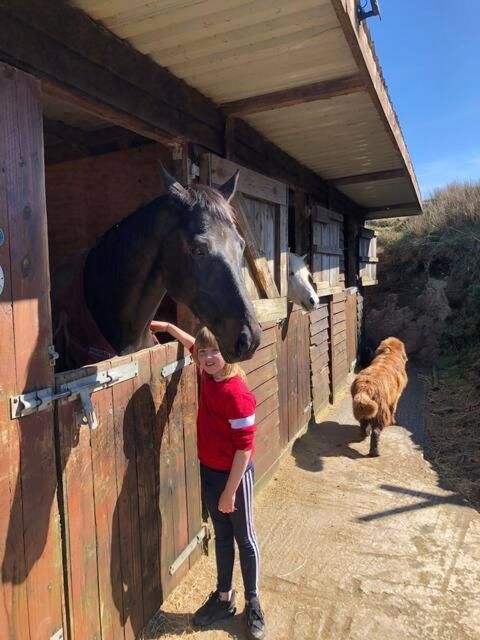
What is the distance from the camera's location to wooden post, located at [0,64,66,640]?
1.54 m

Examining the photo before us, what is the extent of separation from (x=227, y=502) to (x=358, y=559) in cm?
147

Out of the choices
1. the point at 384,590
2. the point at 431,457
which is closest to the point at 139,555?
the point at 384,590

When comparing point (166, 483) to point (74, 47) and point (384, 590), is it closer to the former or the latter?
point (384, 590)

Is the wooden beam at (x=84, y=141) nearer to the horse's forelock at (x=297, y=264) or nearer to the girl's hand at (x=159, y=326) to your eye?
the girl's hand at (x=159, y=326)

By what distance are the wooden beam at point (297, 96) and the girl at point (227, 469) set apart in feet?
5.86

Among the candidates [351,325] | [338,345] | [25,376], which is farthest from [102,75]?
[351,325]

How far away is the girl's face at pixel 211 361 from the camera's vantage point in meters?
2.29

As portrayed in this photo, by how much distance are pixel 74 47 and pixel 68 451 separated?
1.83 m

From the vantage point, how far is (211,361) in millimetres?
2299

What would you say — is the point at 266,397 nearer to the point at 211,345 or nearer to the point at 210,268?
the point at 211,345

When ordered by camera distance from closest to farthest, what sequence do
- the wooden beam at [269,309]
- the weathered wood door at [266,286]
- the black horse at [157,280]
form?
the black horse at [157,280], the weathered wood door at [266,286], the wooden beam at [269,309]

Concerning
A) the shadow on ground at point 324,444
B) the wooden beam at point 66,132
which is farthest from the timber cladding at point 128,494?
the shadow on ground at point 324,444

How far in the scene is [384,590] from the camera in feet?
9.20

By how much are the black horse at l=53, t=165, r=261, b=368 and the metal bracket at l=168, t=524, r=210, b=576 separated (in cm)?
135
